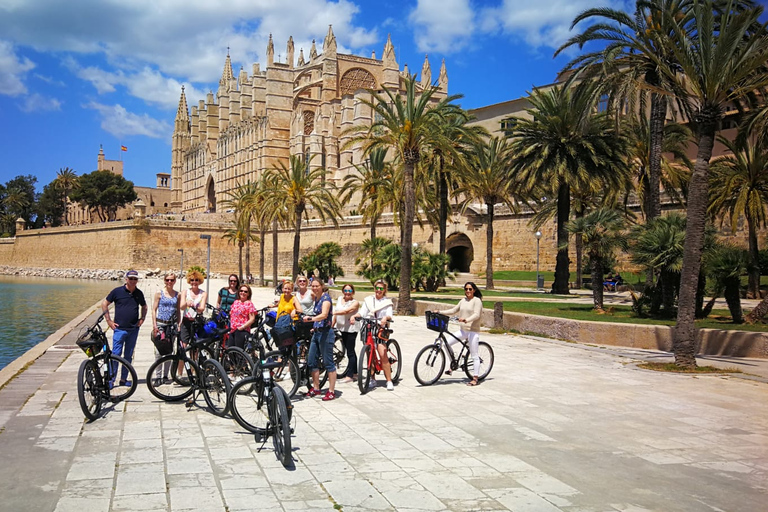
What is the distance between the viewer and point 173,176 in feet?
348

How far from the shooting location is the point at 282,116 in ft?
257

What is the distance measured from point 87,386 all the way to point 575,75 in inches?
538

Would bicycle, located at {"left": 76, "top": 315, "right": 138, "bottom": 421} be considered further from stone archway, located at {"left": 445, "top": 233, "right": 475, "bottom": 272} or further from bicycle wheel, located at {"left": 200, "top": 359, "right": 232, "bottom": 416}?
stone archway, located at {"left": 445, "top": 233, "right": 475, "bottom": 272}

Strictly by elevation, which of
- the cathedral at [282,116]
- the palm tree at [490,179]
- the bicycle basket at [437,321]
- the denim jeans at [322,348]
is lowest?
the denim jeans at [322,348]

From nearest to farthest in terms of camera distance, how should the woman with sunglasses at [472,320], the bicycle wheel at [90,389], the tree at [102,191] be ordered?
the bicycle wheel at [90,389] → the woman with sunglasses at [472,320] → the tree at [102,191]

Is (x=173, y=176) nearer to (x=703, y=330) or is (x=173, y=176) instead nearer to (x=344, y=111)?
(x=344, y=111)

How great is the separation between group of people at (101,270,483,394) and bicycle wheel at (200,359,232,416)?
613 mm

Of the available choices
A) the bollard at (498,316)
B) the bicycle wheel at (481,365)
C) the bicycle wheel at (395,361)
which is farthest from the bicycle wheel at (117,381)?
the bollard at (498,316)

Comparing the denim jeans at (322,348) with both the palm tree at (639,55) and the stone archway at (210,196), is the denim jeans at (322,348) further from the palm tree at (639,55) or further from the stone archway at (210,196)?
the stone archway at (210,196)

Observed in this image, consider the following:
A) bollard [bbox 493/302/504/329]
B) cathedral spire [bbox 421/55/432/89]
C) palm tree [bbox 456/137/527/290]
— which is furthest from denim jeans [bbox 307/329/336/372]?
cathedral spire [bbox 421/55/432/89]

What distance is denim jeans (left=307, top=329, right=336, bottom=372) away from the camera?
7222mm

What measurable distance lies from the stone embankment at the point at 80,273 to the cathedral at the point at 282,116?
9408mm

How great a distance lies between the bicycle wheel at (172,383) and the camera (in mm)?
6828

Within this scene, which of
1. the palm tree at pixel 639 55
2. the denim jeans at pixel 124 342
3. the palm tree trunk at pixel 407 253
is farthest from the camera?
the palm tree trunk at pixel 407 253
